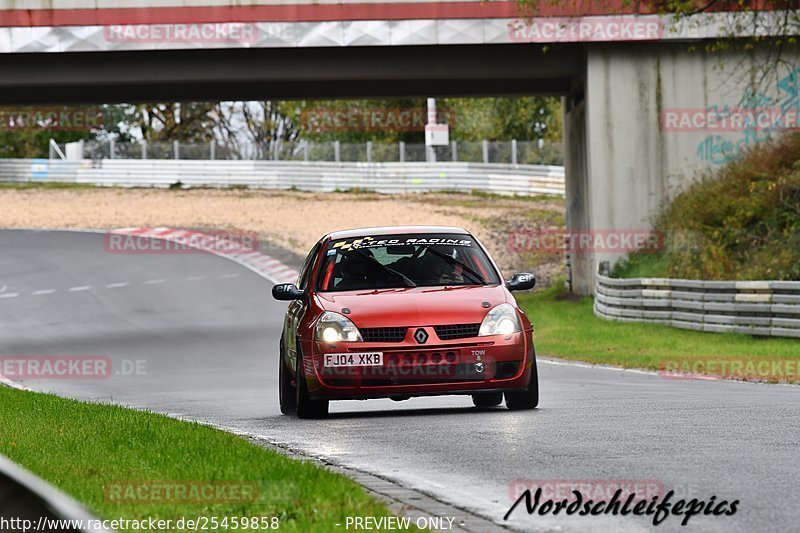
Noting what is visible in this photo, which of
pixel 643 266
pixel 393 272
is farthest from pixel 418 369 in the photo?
pixel 643 266

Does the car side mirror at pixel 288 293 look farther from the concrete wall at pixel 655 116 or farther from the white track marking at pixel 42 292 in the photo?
the white track marking at pixel 42 292

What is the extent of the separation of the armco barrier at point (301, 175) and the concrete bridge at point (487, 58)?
28060 mm

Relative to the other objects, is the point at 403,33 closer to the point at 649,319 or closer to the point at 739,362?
the point at 649,319

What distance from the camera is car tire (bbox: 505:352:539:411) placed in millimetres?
12384

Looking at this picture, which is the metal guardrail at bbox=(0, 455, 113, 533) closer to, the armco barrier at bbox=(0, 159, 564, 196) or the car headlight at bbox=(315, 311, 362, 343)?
the car headlight at bbox=(315, 311, 362, 343)

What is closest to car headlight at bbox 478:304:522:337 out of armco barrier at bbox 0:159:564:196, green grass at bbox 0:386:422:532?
green grass at bbox 0:386:422:532

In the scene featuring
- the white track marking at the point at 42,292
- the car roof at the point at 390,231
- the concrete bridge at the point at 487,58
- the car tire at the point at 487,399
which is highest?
the concrete bridge at the point at 487,58

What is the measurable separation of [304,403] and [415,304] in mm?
1276

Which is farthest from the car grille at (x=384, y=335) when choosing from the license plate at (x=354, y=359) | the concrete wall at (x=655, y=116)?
the concrete wall at (x=655, y=116)

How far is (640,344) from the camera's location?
24.0 metres

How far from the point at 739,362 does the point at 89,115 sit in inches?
2965

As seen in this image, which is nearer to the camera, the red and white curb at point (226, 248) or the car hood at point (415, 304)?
the car hood at point (415, 304)

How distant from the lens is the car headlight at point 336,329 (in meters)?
11.8

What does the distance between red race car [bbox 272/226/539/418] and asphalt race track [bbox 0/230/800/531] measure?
0.28 meters
